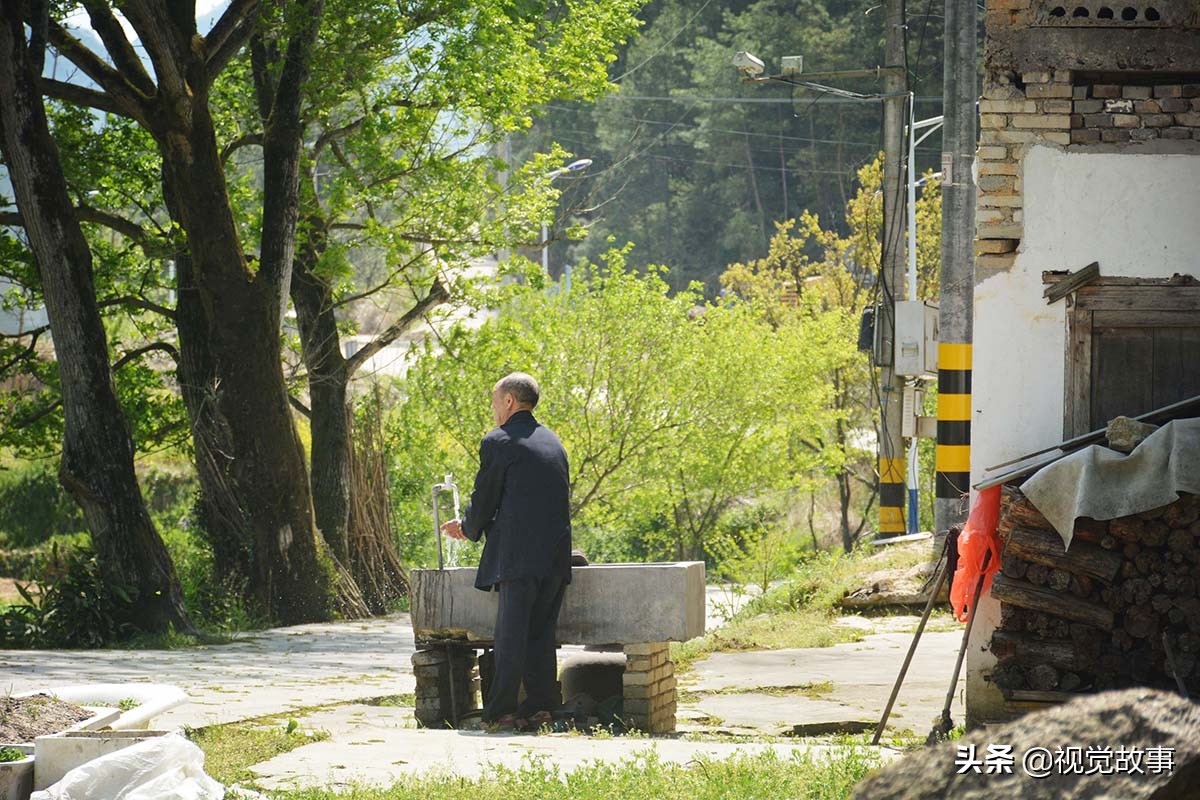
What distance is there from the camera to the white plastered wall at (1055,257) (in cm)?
884

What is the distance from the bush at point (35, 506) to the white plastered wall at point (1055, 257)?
1098 inches

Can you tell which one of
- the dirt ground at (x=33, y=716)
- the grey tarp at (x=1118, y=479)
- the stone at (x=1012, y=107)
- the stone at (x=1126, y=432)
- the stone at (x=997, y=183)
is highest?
the stone at (x=1012, y=107)

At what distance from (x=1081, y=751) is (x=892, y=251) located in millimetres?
16040

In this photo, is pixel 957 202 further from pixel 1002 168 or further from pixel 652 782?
pixel 652 782

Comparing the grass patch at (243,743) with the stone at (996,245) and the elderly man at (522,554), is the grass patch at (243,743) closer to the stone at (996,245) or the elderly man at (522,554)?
the elderly man at (522,554)

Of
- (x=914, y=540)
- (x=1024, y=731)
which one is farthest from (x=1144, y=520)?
(x=914, y=540)

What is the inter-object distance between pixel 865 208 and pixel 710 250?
26.8 metres

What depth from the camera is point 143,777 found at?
5781 millimetres

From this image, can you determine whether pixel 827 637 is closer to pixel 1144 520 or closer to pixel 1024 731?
pixel 1144 520

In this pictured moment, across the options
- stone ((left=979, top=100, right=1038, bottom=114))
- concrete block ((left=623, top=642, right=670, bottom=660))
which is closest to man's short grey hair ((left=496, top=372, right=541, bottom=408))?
concrete block ((left=623, top=642, right=670, bottom=660))

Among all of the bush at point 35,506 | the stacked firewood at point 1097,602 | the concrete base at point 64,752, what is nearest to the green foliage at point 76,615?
the concrete base at point 64,752

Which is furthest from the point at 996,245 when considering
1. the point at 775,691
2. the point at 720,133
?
the point at 720,133

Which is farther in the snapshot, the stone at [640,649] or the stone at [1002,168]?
the stone at [640,649]

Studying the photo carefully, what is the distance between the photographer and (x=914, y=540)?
1773 centimetres
